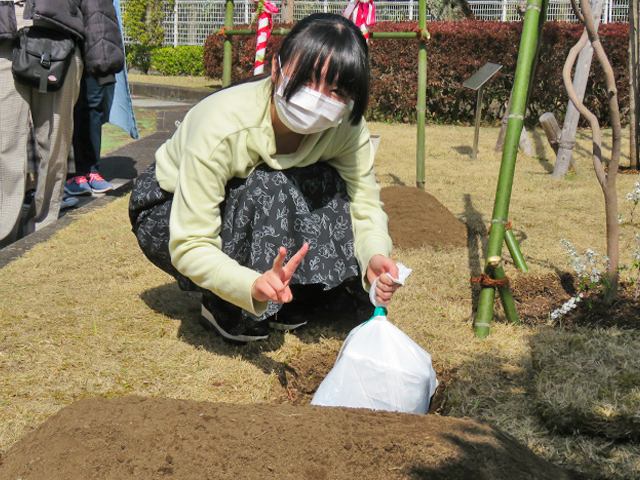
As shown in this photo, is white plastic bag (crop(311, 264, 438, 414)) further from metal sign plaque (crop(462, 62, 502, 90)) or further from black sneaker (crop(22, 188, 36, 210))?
metal sign plaque (crop(462, 62, 502, 90))

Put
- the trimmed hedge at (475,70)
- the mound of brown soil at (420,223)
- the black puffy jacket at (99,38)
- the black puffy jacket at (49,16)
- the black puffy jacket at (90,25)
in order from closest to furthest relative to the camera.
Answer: the black puffy jacket at (49,16), the black puffy jacket at (90,25), the mound of brown soil at (420,223), the black puffy jacket at (99,38), the trimmed hedge at (475,70)

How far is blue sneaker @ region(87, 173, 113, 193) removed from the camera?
190 inches

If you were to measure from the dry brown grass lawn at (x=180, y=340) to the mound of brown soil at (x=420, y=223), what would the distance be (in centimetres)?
10

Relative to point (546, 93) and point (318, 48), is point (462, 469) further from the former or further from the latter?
point (546, 93)

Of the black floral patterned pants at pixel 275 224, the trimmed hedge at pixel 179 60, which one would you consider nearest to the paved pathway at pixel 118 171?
the black floral patterned pants at pixel 275 224

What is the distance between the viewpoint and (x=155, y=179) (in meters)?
2.47

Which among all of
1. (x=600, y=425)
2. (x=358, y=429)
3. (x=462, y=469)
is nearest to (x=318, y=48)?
(x=358, y=429)

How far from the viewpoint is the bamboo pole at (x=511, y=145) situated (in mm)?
2413

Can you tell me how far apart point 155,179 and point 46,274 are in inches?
43.8

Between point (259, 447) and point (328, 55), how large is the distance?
1.16 m

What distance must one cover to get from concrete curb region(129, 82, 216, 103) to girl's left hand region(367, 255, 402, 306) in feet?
31.2

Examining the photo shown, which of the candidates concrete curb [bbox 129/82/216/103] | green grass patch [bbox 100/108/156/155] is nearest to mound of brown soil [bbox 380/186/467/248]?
green grass patch [bbox 100/108/156/155]

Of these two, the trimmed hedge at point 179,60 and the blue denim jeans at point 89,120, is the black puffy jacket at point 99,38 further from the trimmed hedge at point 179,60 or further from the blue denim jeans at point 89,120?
the trimmed hedge at point 179,60

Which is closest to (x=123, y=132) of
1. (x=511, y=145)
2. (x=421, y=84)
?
(x=421, y=84)
